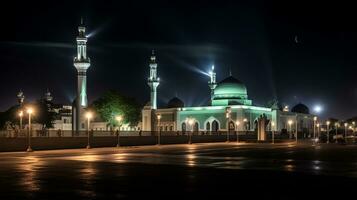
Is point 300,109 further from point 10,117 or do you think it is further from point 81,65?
point 10,117

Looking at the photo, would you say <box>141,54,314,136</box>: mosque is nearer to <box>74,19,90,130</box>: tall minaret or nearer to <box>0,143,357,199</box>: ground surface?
<box>74,19,90,130</box>: tall minaret

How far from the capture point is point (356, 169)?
20969 millimetres

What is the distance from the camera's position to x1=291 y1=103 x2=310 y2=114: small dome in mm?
118012

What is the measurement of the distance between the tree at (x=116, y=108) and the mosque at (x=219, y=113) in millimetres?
7129

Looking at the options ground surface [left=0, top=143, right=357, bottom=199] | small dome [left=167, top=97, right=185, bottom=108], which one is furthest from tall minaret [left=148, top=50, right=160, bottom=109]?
ground surface [left=0, top=143, right=357, bottom=199]

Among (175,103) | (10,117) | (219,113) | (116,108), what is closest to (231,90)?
(219,113)

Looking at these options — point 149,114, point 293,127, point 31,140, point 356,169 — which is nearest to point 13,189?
point 356,169

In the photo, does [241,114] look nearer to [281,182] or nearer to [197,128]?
[197,128]

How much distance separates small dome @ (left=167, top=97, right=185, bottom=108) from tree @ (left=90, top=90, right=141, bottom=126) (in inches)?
823

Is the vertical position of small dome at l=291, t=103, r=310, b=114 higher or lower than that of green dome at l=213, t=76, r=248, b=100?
lower

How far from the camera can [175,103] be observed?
10750cm

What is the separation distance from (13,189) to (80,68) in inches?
2654

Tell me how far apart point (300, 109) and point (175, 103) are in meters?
30.1

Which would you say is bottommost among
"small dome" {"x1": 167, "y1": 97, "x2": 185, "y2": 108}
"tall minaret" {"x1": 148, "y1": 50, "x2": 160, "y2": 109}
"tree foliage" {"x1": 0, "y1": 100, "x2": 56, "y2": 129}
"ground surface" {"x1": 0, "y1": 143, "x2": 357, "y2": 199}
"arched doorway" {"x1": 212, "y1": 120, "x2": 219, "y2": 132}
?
"ground surface" {"x1": 0, "y1": 143, "x2": 357, "y2": 199}
